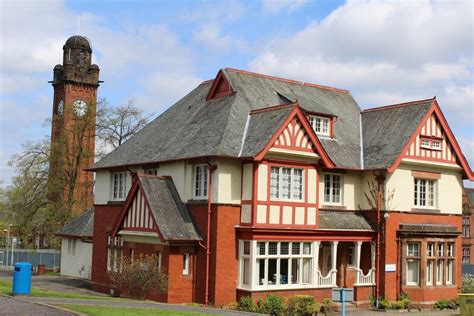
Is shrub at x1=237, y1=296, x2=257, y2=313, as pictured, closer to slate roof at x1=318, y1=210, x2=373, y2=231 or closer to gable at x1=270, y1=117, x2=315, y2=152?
slate roof at x1=318, y1=210, x2=373, y2=231

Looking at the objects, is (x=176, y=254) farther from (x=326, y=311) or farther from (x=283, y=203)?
(x=326, y=311)

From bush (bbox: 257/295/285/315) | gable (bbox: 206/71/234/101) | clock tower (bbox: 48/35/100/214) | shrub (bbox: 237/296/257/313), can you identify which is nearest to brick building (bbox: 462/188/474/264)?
clock tower (bbox: 48/35/100/214)

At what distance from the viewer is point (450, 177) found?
32.3m

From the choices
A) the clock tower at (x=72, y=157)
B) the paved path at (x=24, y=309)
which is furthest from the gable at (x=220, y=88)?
the clock tower at (x=72, y=157)

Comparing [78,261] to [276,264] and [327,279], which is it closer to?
[276,264]

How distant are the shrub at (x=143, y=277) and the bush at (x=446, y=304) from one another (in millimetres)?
12938

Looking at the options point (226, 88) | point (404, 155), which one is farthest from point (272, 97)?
point (404, 155)

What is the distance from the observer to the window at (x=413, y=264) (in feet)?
99.6

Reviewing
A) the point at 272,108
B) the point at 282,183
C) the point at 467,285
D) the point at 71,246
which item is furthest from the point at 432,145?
the point at 71,246

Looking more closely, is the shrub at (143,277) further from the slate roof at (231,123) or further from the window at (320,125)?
the window at (320,125)

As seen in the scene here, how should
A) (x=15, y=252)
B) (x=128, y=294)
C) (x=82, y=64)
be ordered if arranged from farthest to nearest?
(x=82, y=64), (x=15, y=252), (x=128, y=294)

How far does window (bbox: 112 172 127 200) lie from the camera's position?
32062 mm

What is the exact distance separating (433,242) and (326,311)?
23.8ft

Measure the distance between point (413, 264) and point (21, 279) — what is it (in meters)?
17.6
